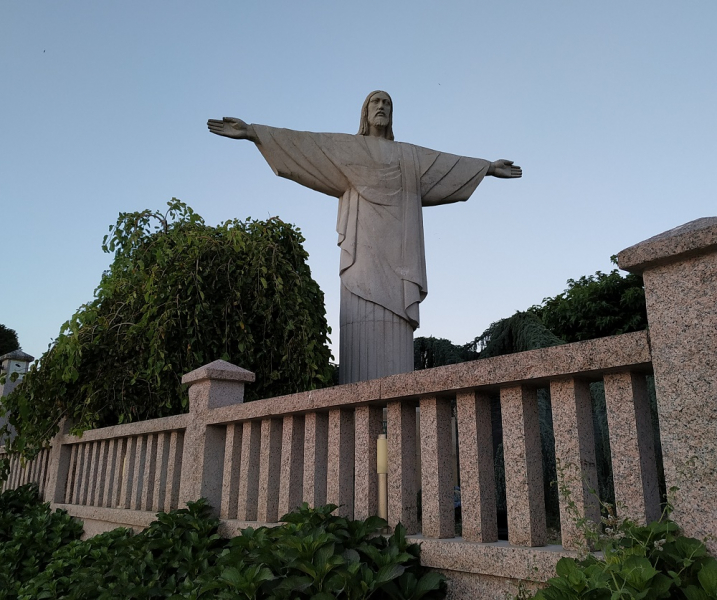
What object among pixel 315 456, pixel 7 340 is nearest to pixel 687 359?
pixel 315 456

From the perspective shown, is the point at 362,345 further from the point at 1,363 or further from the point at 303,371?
the point at 1,363

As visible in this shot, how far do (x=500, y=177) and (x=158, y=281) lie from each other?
143 inches

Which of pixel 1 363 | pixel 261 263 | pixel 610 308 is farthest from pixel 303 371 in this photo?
pixel 610 308

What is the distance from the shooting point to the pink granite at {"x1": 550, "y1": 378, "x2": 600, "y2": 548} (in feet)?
7.23

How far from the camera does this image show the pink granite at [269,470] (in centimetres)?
365

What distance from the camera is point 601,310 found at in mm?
18672

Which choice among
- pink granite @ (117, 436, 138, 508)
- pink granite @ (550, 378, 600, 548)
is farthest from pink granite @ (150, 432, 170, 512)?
pink granite @ (550, 378, 600, 548)

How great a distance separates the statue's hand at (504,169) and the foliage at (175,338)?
90.7 inches

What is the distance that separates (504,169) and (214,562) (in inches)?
187

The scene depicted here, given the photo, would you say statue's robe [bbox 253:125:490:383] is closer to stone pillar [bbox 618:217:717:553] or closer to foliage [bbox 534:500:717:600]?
stone pillar [bbox 618:217:717:553]

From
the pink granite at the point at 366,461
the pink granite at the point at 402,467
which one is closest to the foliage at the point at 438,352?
the pink granite at the point at 366,461

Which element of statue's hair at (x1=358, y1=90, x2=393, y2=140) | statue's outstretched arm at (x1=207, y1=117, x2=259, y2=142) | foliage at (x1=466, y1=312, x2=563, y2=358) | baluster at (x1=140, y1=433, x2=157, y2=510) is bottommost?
baluster at (x1=140, y1=433, x2=157, y2=510)

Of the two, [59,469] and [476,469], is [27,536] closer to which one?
[59,469]

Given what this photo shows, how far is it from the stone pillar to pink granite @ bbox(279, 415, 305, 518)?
2095 mm
